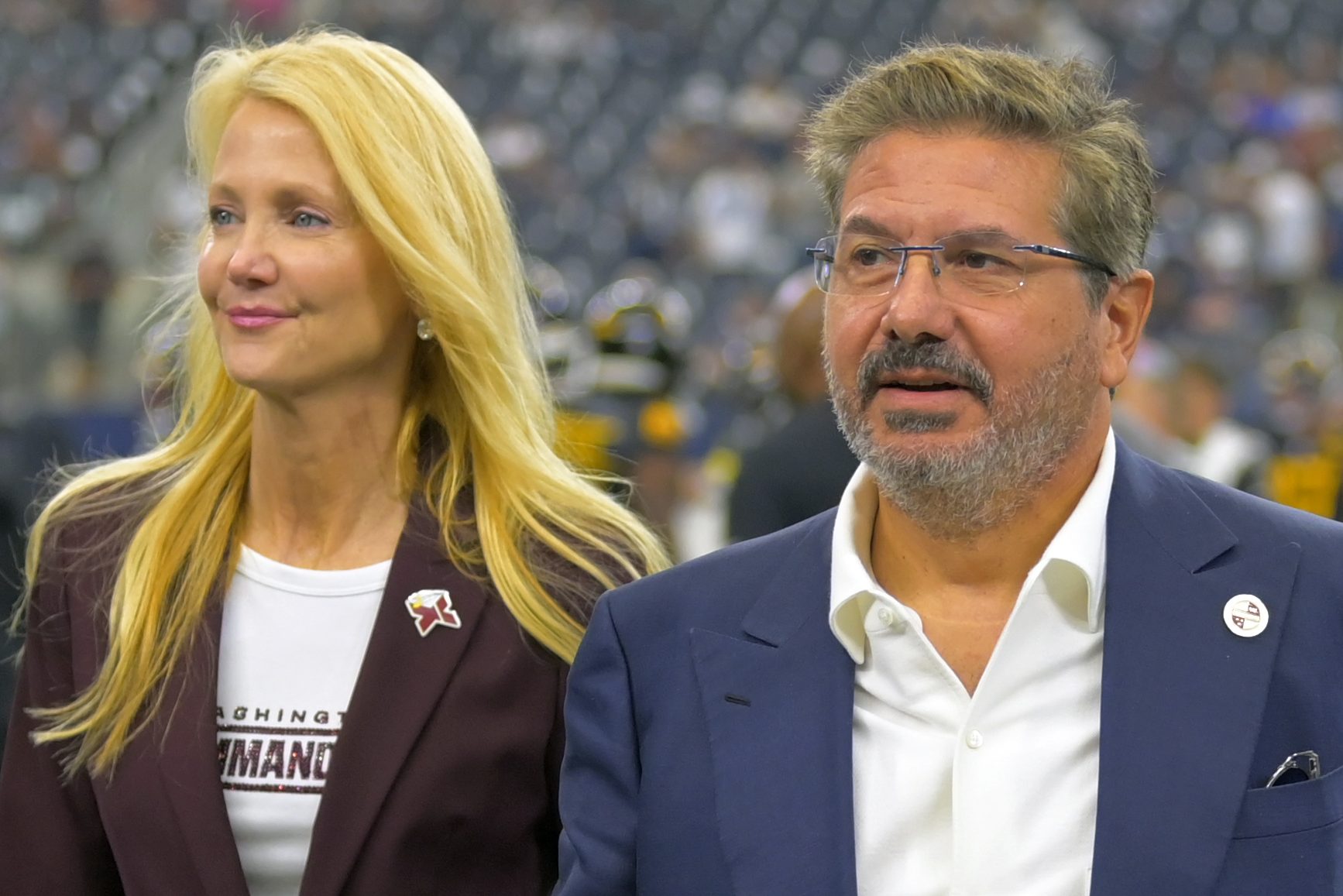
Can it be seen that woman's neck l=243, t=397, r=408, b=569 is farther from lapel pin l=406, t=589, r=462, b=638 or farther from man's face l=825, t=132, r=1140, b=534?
man's face l=825, t=132, r=1140, b=534

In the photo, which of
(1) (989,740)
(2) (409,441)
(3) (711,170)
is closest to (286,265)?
(2) (409,441)

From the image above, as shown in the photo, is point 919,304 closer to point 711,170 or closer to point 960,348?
point 960,348

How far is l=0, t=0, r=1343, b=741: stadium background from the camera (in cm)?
1060

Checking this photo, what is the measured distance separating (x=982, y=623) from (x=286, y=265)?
1138 mm

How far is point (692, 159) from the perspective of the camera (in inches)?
669

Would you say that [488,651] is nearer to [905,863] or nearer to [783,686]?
[783,686]

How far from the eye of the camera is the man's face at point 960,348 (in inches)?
88.3

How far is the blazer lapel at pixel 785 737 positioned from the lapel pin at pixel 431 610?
22.7 inches

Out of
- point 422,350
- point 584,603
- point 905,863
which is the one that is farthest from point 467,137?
point 905,863

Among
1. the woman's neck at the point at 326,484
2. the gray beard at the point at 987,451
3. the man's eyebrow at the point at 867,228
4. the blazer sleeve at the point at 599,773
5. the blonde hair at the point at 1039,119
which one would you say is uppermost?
the blonde hair at the point at 1039,119

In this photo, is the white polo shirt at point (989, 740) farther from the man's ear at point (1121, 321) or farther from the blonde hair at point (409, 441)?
the blonde hair at point (409, 441)

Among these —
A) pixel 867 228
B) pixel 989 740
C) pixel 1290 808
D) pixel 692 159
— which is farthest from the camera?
pixel 692 159

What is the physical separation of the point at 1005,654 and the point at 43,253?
11499 mm

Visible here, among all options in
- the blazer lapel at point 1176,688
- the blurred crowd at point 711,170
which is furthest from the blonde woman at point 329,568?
the blurred crowd at point 711,170
